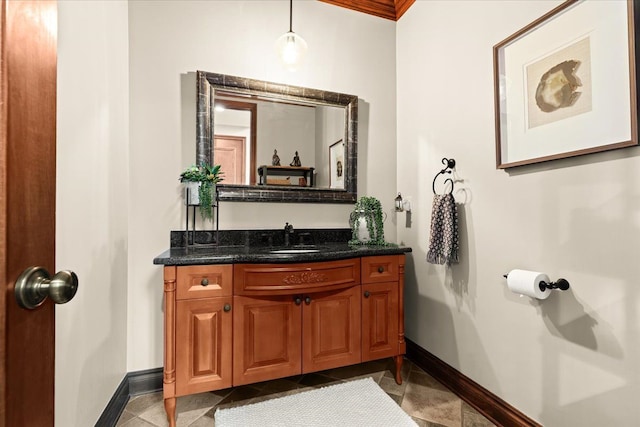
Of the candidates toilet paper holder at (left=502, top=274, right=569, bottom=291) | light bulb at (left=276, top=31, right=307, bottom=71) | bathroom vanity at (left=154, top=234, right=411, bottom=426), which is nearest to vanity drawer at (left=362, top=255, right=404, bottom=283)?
bathroom vanity at (left=154, top=234, right=411, bottom=426)

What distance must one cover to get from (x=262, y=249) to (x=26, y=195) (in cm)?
149

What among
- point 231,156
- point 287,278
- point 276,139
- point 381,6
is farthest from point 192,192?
point 381,6

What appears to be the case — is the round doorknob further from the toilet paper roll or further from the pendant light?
the pendant light

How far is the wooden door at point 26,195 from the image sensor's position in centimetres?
48

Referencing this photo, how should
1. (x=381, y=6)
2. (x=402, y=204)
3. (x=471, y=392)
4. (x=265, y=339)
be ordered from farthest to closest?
(x=381, y=6), (x=402, y=204), (x=471, y=392), (x=265, y=339)

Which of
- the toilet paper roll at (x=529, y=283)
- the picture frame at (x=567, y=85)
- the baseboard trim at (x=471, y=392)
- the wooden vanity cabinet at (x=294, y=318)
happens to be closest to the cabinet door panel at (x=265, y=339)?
the wooden vanity cabinet at (x=294, y=318)

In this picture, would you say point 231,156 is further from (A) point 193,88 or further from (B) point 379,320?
(B) point 379,320

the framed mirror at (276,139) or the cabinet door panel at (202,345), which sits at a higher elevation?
the framed mirror at (276,139)

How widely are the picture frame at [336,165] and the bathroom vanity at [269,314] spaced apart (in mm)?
713

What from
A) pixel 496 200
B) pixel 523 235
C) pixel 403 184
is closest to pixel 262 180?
pixel 403 184

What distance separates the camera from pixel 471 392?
180cm

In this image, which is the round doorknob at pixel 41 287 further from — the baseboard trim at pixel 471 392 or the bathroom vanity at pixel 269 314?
the baseboard trim at pixel 471 392

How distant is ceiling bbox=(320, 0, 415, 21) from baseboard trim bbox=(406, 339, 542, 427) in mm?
2696

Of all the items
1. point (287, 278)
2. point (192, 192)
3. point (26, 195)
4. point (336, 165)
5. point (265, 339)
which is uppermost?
point (336, 165)
